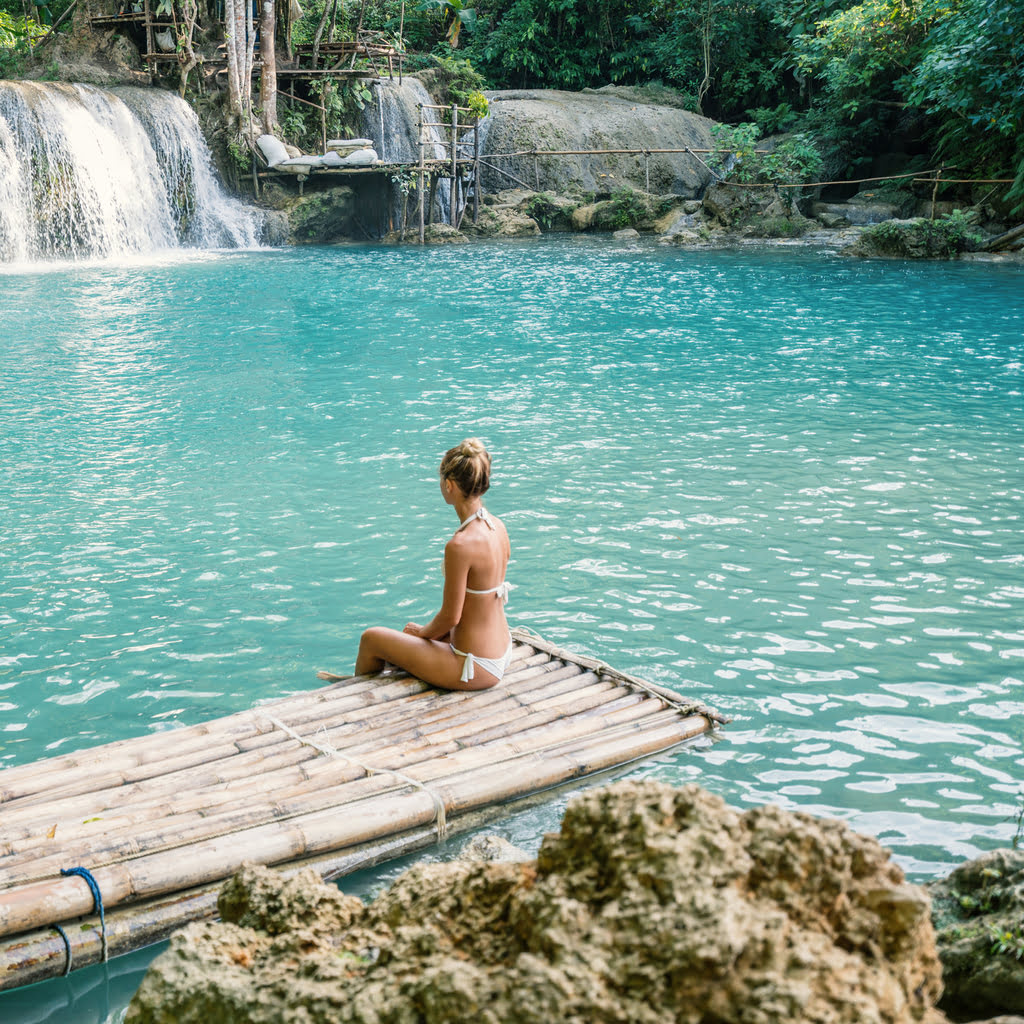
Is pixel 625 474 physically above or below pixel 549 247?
below

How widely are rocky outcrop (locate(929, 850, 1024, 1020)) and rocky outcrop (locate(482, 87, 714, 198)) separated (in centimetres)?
2873

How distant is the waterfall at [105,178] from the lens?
2211 cm

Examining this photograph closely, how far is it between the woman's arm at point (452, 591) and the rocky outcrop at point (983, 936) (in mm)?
2371

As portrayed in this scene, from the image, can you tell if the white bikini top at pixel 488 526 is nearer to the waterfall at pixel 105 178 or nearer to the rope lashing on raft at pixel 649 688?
the rope lashing on raft at pixel 649 688

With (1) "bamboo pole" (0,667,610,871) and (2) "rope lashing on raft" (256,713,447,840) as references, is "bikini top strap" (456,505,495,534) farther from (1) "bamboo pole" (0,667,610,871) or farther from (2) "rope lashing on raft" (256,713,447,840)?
(2) "rope lashing on raft" (256,713,447,840)

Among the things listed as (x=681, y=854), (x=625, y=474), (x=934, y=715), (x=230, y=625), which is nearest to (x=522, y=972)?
(x=681, y=854)

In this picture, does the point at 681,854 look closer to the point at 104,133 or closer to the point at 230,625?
the point at 230,625

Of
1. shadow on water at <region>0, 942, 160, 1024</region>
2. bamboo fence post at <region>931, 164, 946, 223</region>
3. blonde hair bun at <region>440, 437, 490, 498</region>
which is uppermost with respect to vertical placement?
bamboo fence post at <region>931, 164, 946, 223</region>

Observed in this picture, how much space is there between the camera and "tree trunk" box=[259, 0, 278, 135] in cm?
2747

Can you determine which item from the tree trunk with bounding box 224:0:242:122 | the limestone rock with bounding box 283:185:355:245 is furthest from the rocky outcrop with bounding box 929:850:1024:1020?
the tree trunk with bounding box 224:0:242:122

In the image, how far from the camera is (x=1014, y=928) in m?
2.87

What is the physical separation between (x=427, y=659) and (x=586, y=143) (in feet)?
94.0

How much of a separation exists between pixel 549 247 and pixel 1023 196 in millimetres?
10659

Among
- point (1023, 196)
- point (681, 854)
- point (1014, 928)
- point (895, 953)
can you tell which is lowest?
point (1014, 928)
